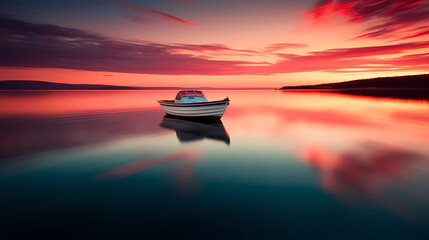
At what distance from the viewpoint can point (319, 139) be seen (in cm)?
1320

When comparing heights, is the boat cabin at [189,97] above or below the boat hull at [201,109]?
above

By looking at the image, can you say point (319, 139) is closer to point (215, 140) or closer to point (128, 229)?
point (215, 140)

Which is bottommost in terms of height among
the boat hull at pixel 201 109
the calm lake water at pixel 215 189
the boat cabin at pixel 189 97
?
the calm lake water at pixel 215 189

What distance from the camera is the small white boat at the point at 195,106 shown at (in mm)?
17203

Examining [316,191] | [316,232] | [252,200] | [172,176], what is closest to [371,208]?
[316,191]

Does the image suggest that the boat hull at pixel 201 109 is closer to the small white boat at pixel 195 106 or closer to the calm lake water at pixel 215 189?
the small white boat at pixel 195 106

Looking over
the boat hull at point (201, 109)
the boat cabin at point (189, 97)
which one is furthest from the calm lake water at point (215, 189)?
the boat cabin at point (189, 97)

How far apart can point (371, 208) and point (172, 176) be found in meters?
6.17

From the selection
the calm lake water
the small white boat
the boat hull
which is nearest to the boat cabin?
the small white boat

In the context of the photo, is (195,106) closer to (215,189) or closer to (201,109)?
Result: (201,109)

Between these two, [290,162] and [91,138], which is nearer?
[290,162]

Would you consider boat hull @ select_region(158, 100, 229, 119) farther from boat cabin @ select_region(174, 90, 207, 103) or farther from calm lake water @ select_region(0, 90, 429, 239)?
calm lake water @ select_region(0, 90, 429, 239)

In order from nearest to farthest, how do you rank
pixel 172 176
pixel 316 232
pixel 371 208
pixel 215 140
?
pixel 316 232 < pixel 371 208 < pixel 172 176 < pixel 215 140

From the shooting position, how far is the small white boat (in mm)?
17203
